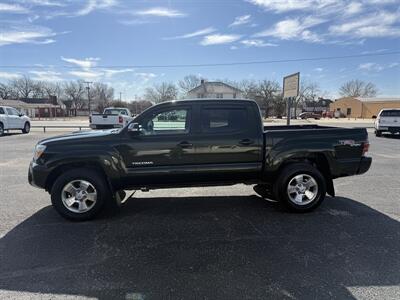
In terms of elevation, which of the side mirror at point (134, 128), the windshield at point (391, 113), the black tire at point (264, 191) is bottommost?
the black tire at point (264, 191)

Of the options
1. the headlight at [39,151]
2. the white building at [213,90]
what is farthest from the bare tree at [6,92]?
the headlight at [39,151]

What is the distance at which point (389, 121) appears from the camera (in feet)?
66.9

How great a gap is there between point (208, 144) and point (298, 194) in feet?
5.84

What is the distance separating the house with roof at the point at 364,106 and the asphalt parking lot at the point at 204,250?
82909mm

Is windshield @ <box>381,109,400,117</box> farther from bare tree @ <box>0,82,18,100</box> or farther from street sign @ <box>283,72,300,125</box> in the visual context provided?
bare tree @ <box>0,82,18,100</box>

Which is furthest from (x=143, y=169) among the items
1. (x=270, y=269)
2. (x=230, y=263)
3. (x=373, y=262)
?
(x=373, y=262)

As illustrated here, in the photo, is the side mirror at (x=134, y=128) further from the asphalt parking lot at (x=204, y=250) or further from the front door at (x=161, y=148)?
the asphalt parking lot at (x=204, y=250)

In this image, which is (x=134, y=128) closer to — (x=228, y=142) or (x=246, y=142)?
(x=228, y=142)

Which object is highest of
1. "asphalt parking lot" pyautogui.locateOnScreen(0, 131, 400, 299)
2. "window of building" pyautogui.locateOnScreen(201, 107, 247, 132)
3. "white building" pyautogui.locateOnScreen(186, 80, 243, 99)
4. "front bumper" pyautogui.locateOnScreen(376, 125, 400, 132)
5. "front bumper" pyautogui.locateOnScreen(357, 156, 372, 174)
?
"white building" pyautogui.locateOnScreen(186, 80, 243, 99)

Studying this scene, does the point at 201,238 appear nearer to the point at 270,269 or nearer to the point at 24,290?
the point at 270,269

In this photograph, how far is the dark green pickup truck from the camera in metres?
4.95

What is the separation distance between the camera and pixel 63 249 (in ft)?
13.1

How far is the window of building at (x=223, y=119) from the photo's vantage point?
524 cm

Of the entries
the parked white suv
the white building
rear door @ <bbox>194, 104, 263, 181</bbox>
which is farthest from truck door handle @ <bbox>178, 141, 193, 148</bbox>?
the white building
